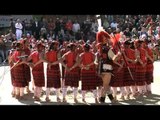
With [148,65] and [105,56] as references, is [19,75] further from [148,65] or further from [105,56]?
[148,65]

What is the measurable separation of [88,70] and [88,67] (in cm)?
9

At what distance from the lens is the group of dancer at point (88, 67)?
30.9 feet

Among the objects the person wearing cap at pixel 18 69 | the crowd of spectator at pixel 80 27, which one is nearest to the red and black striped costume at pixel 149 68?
the person wearing cap at pixel 18 69

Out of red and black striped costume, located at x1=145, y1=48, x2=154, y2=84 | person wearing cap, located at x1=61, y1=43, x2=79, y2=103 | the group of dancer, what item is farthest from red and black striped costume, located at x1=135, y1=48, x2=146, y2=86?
person wearing cap, located at x1=61, y1=43, x2=79, y2=103

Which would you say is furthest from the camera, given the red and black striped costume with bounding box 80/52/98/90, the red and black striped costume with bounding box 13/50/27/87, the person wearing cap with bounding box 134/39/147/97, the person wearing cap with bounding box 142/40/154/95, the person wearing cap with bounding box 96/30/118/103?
the person wearing cap with bounding box 142/40/154/95

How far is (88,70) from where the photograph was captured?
9.58 metres

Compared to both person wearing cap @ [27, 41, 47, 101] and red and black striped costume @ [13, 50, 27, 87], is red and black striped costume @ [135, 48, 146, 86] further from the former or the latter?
red and black striped costume @ [13, 50, 27, 87]

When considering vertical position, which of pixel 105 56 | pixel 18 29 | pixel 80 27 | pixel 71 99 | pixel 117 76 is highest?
pixel 80 27

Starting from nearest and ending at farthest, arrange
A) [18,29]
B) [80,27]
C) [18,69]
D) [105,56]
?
1. [105,56]
2. [18,69]
3. [18,29]
4. [80,27]

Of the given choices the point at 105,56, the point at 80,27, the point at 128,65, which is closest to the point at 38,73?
the point at 105,56

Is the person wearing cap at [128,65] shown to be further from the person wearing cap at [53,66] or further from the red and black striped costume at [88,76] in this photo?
the person wearing cap at [53,66]

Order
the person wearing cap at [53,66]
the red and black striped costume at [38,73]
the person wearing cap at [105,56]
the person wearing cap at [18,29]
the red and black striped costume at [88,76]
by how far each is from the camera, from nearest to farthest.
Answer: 1. the person wearing cap at [105,56]
2. the red and black striped costume at [88,76]
3. the person wearing cap at [53,66]
4. the red and black striped costume at [38,73]
5. the person wearing cap at [18,29]

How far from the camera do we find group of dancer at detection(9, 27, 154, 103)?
941cm
